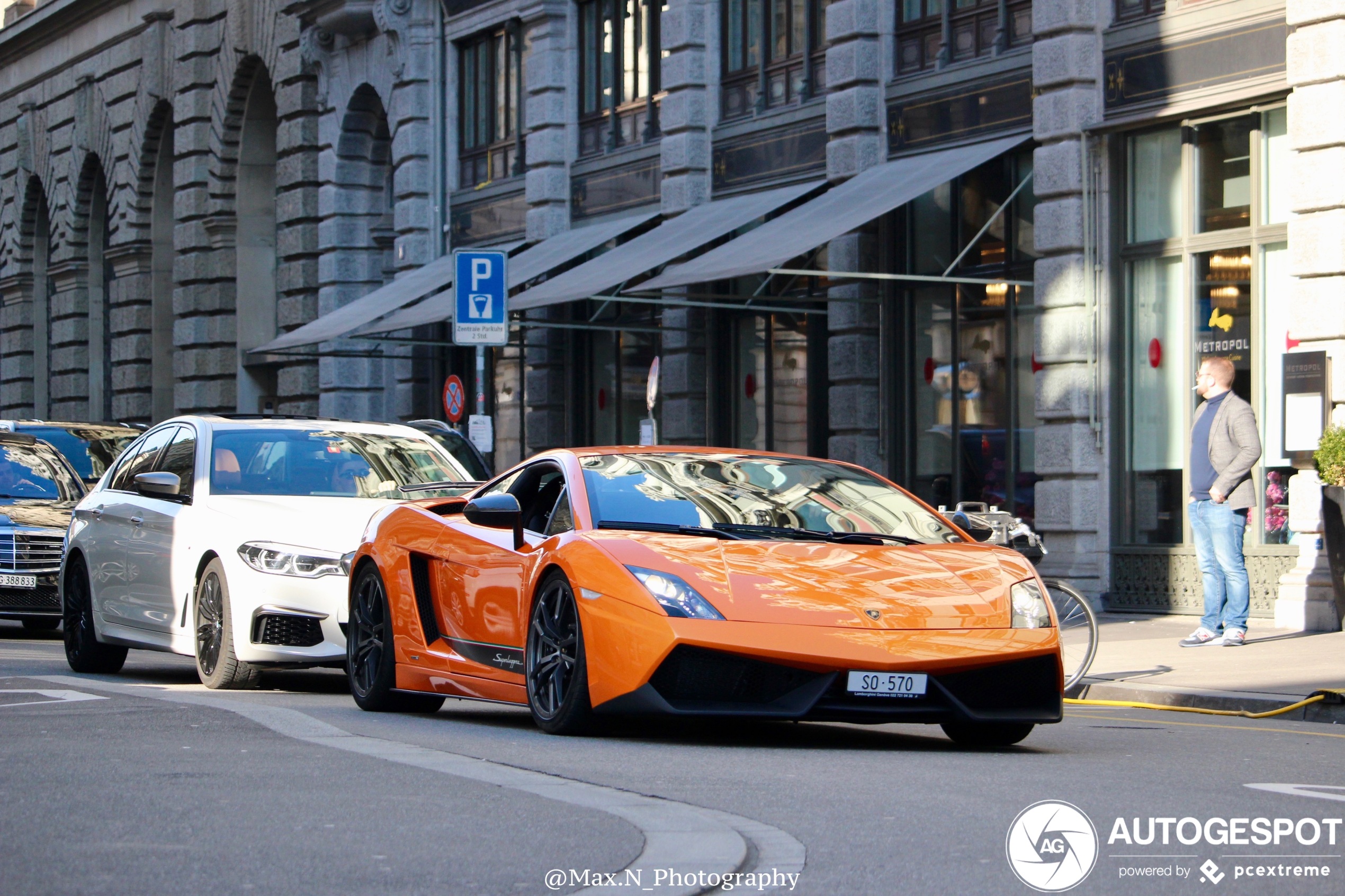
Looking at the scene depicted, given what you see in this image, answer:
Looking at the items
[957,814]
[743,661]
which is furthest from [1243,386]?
[957,814]

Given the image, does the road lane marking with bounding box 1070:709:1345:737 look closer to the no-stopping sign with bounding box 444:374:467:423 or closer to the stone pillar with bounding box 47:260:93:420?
the no-stopping sign with bounding box 444:374:467:423

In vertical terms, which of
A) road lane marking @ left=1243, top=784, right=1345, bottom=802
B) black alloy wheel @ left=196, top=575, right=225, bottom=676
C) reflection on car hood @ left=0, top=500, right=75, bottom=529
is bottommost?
road lane marking @ left=1243, top=784, right=1345, bottom=802

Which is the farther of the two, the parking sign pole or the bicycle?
the parking sign pole

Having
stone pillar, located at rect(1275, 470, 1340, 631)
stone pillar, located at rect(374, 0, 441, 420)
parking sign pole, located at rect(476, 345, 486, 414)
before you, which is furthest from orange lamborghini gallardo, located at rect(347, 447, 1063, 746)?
stone pillar, located at rect(374, 0, 441, 420)

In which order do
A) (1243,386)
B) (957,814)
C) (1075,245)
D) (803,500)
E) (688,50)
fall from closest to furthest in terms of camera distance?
(957,814) < (803,500) < (1243,386) < (1075,245) < (688,50)

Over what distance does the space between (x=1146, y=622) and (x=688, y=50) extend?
10.6 meters

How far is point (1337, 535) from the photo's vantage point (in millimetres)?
15023

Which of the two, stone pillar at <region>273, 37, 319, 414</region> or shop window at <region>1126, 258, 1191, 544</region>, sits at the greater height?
stone pillar at <region>273, 37, 319, 414</region>

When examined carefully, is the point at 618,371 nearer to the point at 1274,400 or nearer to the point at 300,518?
the point at 1274,400

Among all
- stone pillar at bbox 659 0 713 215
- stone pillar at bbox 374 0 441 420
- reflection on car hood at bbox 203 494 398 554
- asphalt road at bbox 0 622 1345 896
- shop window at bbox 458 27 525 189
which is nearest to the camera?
asphalt road at bbox 0 622 1345 896

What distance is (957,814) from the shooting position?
627cm

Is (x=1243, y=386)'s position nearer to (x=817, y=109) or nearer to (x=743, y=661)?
(x=817, y=109)

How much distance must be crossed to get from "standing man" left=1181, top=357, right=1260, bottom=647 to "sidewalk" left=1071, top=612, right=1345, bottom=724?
0.28 metres

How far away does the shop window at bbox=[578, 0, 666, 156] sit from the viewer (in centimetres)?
2647
